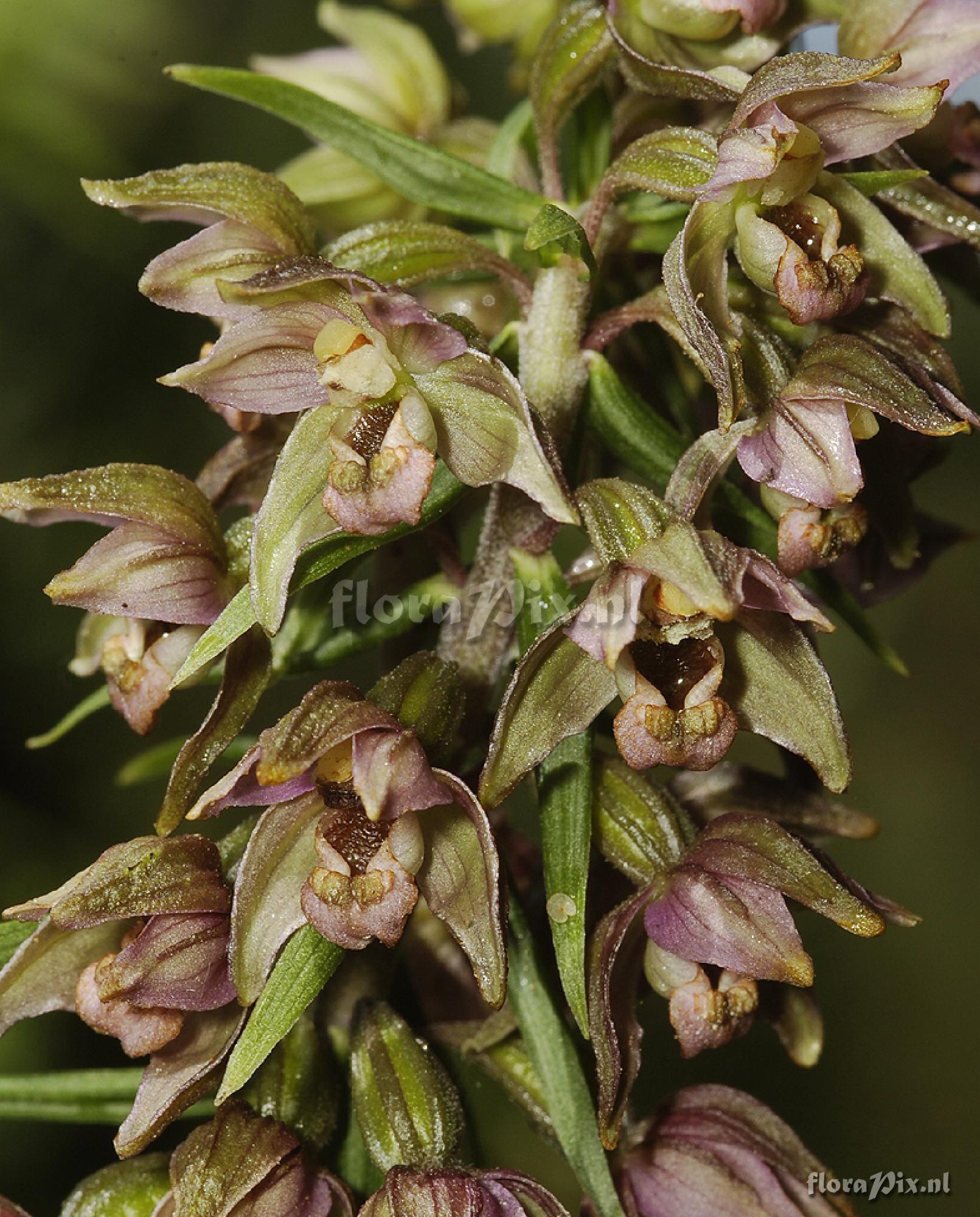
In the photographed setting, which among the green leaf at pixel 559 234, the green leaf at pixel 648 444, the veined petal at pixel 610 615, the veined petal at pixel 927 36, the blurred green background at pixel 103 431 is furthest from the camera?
the blurred green background at pixel 103 431

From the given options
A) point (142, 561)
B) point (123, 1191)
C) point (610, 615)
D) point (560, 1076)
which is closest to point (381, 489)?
point (610, 615)

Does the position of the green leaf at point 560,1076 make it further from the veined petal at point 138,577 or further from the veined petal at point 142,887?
the veined petal at point 138,577

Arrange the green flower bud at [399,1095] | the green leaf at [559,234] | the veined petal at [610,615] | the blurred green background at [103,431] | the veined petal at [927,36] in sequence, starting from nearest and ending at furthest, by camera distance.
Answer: the veined petal at [610,615], the green leaf at [559,234], the green flower bud at [399,1095], the veined petal at [927,36], the blurred green background at [103,431]

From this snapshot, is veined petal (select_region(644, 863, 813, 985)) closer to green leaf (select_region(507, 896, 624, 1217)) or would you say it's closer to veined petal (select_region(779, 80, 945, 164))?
green leaf (select_region(507, 896, 624, 1217))

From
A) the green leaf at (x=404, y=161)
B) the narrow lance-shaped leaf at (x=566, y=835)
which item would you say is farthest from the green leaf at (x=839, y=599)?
the green leaf at (x=404, y=161)

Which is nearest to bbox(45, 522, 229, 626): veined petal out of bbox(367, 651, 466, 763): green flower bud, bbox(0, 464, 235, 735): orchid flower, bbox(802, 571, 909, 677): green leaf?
bbox(0, 464, 235, 735): orchid flower

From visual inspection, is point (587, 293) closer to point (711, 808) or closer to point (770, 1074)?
point (711, 808)
